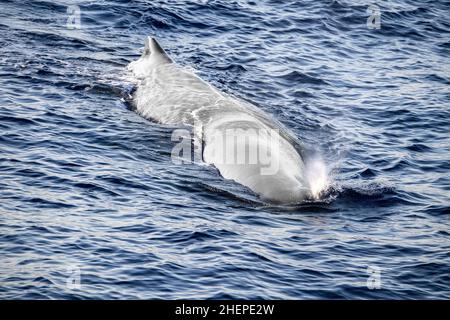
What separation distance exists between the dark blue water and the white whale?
1.52ft

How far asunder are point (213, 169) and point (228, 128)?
1994 mm

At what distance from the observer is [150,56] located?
28.5 meters

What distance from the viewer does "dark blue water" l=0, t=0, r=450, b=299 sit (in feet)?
50.7

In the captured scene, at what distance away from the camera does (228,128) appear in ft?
71.7

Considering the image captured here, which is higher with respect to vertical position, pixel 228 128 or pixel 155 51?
pixel 155 51

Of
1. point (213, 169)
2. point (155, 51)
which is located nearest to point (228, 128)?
point (213, 169)

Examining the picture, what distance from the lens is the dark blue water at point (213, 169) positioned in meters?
15.5

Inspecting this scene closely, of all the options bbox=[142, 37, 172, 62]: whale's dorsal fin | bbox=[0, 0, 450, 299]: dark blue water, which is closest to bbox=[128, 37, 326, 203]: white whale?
bbox=[142, 37, 172, 62]: whale's dorsal fin

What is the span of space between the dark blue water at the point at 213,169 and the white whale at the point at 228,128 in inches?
18.3

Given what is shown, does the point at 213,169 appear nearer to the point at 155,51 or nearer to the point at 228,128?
the point at 228,128

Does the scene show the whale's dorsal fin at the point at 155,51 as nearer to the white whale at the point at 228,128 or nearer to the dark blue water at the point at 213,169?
the white whale at the point at 228,128

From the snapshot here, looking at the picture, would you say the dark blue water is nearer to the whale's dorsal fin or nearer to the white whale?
the white whale

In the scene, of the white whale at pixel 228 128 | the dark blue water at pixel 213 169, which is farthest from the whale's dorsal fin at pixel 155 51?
the dark blue water at pixel 213 169
